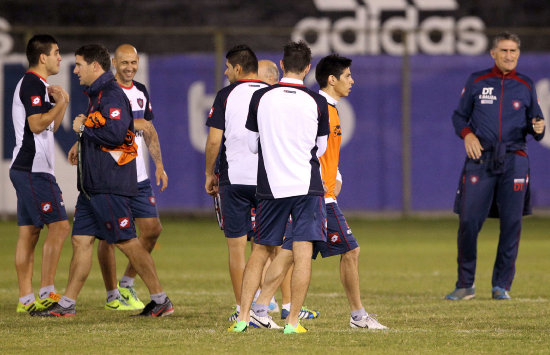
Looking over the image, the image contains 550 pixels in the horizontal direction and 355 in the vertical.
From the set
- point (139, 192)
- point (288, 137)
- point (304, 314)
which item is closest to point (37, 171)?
point (139, 192)

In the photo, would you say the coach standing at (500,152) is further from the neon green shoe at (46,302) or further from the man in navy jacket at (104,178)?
the neon green shoe at (46,302)

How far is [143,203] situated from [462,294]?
3025mm

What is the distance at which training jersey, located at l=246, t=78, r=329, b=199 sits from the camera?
23.9 ft

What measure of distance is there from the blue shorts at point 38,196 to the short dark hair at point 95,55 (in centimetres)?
118

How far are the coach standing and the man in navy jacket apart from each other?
3.16m

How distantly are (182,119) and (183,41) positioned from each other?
1464 millimetres

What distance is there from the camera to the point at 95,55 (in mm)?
8680

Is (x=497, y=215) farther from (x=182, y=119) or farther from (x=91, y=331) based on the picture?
(x=182, y=119)

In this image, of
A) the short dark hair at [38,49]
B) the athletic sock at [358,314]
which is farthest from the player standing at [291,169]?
the short dark hair at [38,49]

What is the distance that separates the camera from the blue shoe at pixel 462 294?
388 inches

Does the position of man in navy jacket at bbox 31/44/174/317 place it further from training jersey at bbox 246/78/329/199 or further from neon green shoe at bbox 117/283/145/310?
training jersey at bbox 246/78/329/199

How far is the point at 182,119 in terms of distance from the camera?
778 inches

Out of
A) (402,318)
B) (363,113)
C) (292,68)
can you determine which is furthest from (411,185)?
(292,68)

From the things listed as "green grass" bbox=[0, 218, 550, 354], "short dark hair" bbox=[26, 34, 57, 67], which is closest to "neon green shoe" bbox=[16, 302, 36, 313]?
"green grass" bbox=[0, 218, 550, 354]
